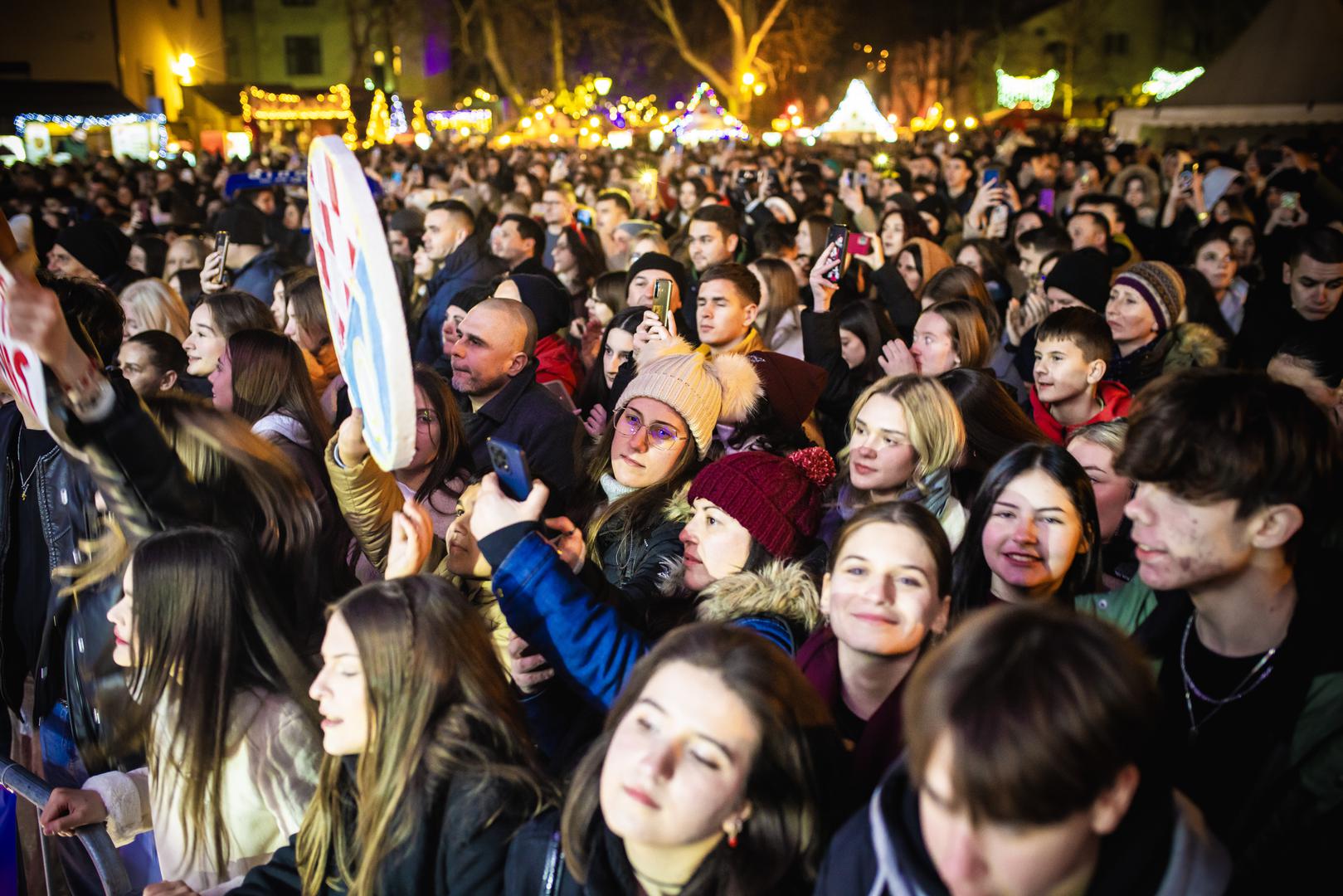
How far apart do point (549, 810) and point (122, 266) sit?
6866mm

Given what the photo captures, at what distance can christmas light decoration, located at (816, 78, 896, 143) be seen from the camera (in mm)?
34812

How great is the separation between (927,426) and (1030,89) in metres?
54.1

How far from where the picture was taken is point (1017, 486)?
3121mm

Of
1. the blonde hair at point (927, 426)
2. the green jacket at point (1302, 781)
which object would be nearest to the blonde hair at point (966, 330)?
the blonde hair at point (927, 426)

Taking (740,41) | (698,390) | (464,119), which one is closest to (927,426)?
(698,390)

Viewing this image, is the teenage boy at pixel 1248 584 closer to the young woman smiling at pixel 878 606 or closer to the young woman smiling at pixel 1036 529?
the young woman smiling at pixel 878 606

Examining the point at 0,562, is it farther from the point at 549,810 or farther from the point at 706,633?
the point at 706,633

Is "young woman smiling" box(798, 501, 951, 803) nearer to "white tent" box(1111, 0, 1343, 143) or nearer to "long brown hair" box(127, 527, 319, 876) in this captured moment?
"long brown hair" box(127, 527, 319, 876)

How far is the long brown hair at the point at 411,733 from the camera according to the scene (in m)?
2.23

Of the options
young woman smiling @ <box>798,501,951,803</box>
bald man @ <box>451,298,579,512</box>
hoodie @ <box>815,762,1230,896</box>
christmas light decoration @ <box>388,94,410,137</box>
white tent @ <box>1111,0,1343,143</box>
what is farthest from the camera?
christmas light decoration @ <box>388,94,410,137</box>

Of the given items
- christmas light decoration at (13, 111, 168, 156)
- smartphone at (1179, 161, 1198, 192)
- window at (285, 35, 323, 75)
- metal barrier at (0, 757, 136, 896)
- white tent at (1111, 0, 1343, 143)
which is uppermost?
window at (285, 35, 323, 75)

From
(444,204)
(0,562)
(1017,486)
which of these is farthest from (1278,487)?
(444,204)

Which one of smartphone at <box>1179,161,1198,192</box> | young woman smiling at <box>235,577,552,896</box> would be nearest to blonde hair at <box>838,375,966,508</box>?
young woman smiling at <box>235,577,552,896</box>

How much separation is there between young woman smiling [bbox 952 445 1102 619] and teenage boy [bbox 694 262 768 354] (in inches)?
99.3
